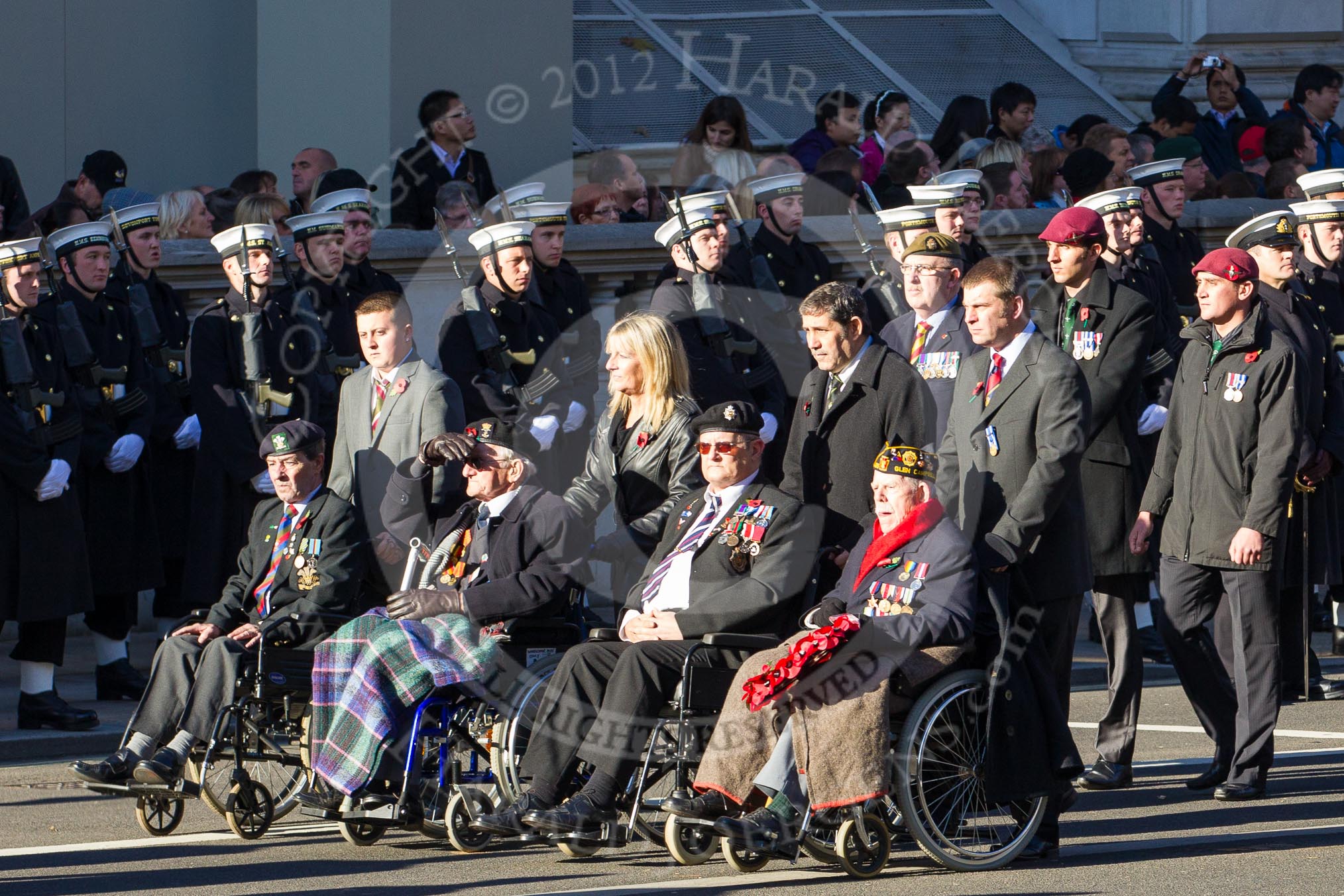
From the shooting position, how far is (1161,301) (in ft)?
38.4

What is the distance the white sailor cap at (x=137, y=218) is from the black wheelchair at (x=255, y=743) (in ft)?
11.3

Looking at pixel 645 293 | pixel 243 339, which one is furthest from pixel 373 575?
pixel 645 293

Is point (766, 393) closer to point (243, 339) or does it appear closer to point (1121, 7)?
point (243, 339)

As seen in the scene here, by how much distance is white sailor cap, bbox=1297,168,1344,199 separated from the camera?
38.4 feet


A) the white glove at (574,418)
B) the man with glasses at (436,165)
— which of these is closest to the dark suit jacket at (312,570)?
the white glove at (574,418)

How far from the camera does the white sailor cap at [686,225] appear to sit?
11227 mm

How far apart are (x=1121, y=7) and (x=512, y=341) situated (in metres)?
11.4

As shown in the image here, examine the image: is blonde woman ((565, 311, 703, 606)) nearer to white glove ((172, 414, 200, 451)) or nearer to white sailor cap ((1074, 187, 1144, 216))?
white glove ((172, 414, 200, 451))

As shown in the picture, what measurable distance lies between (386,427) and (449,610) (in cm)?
163

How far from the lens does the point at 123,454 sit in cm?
1096

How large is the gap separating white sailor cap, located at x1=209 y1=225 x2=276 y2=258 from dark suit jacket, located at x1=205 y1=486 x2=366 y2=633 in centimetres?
240

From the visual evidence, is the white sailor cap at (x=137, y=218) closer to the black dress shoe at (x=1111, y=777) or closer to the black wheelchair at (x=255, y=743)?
the black wheelchair at (x=255, y=743)

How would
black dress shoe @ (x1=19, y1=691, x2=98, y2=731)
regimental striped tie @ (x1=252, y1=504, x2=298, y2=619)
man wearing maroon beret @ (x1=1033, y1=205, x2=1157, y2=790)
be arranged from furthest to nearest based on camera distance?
black dress shoe @ (x1=19, y1=691, x2=98, y2=731), man wearing maroon beret @ (x1=1033, y1=205, x2=1157, y2=790), regimental striped tie @ (x1=252, y1=504, x2=298, y2=619)

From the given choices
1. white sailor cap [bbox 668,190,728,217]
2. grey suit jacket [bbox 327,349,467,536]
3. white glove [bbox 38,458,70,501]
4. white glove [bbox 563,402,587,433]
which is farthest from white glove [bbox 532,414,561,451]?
white glove [bbox 38,458,70,501]
